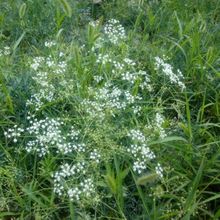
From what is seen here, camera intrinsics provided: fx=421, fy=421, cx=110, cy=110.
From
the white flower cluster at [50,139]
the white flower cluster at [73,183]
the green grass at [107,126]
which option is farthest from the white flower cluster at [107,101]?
the white flower cluster at [73,183]

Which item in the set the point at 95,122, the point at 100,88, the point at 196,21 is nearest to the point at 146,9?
the point at 196,21

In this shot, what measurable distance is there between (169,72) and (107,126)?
0.53m

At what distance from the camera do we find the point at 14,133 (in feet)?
6.38

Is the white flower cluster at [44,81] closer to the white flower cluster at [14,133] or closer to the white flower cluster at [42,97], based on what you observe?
the white flower cluster at [42,97]

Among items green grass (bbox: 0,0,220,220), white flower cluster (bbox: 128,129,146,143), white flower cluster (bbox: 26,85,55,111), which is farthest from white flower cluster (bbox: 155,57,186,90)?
white flower cluster (bbox: 26,85,55,111)

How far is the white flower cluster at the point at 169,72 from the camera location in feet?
7.45

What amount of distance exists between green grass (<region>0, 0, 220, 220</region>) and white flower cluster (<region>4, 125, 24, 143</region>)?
2cm

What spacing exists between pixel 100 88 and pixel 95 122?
267 millimetres

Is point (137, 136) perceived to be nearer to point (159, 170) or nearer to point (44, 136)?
point (159, 170)

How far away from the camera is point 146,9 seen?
3.18m

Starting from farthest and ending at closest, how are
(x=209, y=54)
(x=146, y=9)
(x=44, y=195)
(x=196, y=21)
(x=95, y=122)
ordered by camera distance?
(x=146, y=9), (x=196, y=21), (x=209, y=54), (x=95, y=122), (x=44, y=195)

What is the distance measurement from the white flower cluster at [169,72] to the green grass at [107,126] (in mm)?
19

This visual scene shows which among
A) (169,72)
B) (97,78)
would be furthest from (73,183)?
(169,72)

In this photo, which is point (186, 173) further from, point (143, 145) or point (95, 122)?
point (95, 122)
